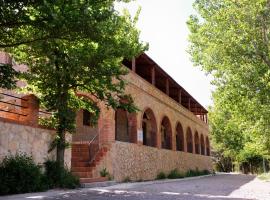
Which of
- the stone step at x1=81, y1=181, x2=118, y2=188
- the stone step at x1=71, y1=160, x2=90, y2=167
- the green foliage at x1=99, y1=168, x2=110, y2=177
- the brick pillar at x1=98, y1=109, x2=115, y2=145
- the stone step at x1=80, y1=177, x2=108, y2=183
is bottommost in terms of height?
the stone step at x1=81, y1=181, x2=118, y2=188

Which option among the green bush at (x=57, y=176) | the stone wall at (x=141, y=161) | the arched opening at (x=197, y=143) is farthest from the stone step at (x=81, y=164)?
the arched opening at (x=197, y=143)

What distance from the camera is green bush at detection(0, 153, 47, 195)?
10.4 meters

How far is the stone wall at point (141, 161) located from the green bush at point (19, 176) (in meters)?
5.85

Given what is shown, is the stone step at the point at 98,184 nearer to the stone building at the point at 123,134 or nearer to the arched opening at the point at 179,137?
the stone building at the point at 123,134

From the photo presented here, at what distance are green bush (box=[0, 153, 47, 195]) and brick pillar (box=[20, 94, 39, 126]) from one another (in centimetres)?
143

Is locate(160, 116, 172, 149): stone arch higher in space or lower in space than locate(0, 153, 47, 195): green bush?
higher

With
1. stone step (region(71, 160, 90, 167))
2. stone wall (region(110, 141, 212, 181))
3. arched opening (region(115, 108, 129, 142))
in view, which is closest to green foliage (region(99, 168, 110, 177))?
stone wall (region(110, 141, 212, 181))

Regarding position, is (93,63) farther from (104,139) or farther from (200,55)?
(200,55)

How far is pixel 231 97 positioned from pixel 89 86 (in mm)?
8913

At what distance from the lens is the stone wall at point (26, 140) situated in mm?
11344

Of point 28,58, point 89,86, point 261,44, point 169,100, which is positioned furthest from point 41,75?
point 169,100

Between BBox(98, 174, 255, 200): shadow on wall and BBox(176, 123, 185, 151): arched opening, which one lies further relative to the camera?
BBox(176, 123, 185, 151): arched opening

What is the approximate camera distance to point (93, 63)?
40.2ft

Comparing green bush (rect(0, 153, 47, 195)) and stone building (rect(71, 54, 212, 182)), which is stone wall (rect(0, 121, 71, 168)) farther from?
stone building (rect(71, 54, 212, 182))
